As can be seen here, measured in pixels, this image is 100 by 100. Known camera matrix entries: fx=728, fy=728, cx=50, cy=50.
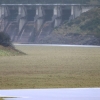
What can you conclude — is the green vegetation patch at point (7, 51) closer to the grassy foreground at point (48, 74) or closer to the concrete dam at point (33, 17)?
the grassy foreground at point (48, 74)

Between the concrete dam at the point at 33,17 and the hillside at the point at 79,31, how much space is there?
6.32 feet

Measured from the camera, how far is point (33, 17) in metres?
121

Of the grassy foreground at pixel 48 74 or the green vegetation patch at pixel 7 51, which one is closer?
the grassy foreground at pixel 48 74

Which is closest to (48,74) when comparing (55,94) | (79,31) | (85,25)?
(55,94)

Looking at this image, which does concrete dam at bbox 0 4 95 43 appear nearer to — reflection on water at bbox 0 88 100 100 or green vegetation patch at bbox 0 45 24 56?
green vegetation patch at bbox 0 45 24 56

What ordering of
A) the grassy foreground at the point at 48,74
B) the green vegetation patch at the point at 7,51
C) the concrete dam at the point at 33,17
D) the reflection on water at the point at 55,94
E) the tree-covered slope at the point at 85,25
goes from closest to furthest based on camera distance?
the reflection on water at the point at 55,94 < the grassy foreground at the point at 48,74 < the green vegetation patch at the point at 7,51 < the tree-covered slope at the point at 85,25 < the concrete dam at the point at 33,17

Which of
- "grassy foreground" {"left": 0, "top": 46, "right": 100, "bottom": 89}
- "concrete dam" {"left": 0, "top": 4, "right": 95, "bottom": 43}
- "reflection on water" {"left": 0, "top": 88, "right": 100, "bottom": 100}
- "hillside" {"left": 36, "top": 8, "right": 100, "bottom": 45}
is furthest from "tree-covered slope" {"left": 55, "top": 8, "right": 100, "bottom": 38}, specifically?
"reflection on water" {"left": 0, "top": 88, "right": 100, "bottom": 100}

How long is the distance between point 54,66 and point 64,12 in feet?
256

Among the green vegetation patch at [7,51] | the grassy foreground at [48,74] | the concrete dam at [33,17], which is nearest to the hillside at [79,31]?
→ the concrete dam at [33,17]

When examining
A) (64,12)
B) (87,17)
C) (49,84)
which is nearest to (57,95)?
(49,84)

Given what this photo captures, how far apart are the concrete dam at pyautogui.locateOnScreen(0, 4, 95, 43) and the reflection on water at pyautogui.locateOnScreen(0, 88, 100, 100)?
82414 millimetres

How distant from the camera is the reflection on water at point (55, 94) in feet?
86.3

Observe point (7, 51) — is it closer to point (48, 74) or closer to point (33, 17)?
point (48, 74)

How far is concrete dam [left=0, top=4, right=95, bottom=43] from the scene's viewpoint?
11394 cm
